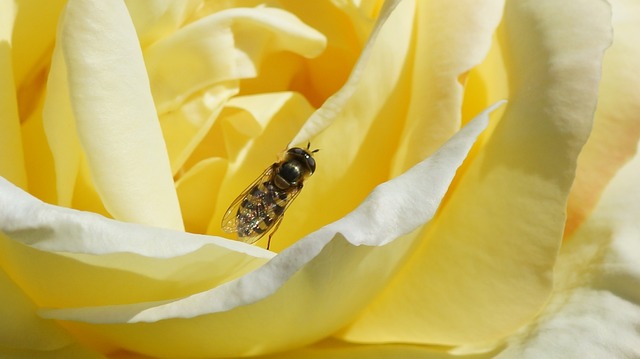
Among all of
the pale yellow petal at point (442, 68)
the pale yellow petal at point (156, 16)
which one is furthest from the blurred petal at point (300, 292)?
the pale yellow petal at point (156, 16)

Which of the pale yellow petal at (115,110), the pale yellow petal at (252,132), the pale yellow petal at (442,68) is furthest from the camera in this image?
the pale yellow petal at (252,132)

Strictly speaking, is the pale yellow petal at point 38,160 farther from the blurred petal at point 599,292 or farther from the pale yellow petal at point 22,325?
the blurred petal at point 599,292

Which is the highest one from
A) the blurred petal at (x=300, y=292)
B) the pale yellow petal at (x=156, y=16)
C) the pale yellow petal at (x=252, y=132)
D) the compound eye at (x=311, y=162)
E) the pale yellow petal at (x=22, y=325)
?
the pale yellow petal at (x=156, y=16)

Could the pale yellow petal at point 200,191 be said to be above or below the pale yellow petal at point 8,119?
below

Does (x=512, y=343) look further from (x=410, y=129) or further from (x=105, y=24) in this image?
(x=105, y=24)

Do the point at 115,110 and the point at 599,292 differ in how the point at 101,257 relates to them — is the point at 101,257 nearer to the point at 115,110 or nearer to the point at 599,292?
the point at 115,110

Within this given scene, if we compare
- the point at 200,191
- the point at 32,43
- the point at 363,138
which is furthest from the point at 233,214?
the point at 32,43

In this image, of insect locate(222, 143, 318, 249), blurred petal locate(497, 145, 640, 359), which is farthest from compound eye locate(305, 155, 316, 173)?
blurred petal locate(497, 145, 640, 359)
